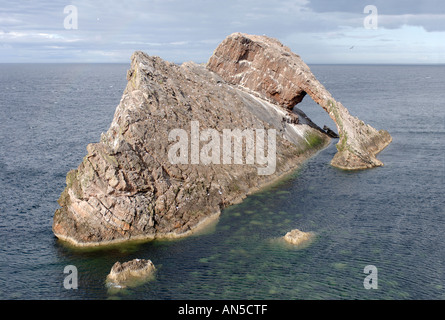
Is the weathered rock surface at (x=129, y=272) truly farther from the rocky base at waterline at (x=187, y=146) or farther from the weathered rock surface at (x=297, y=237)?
the weathered rock surface at (x=297, y=237)

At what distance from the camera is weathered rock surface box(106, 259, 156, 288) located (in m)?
42.8

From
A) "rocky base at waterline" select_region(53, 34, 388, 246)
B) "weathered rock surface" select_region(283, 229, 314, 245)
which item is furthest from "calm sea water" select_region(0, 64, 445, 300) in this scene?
"rocky base at waterline" select_region(53, 34, 388, 246)

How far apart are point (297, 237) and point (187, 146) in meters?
23.2

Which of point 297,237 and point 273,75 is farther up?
point 273,75

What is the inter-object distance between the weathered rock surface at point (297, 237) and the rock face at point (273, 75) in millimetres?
43403

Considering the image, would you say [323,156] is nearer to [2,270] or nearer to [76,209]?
[76,209]

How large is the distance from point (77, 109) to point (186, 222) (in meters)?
114

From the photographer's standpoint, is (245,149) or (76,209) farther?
(245,149)

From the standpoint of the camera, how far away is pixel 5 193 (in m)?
65.2

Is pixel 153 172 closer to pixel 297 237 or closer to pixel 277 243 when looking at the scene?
pixel 277 243

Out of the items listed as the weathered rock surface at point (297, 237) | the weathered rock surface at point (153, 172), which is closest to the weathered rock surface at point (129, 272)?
the weathered rock surface at point (153, 172)

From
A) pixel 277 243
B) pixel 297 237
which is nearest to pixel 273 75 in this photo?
pixel 297 237

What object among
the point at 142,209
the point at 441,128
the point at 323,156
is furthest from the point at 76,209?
the point at 441,128

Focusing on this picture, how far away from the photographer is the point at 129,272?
143 feet
